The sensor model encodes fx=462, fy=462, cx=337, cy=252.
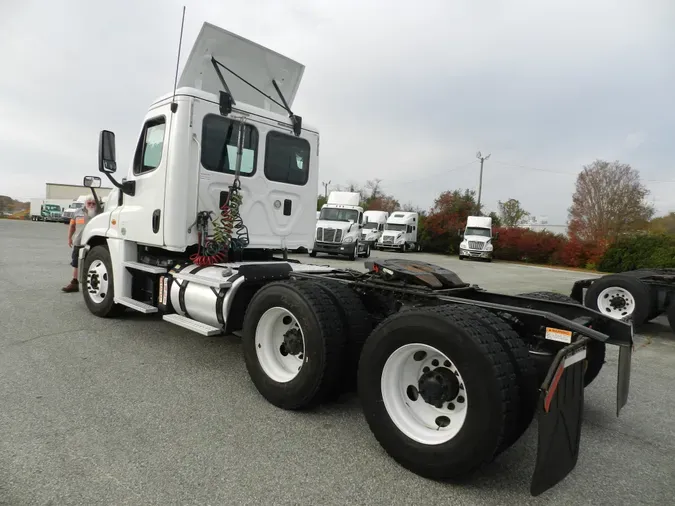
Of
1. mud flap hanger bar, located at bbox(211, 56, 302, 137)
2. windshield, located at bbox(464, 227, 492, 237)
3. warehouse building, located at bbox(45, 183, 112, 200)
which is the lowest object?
windshield, located at bbox(464, 227, 492, 237)

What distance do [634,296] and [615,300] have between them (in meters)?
0.31

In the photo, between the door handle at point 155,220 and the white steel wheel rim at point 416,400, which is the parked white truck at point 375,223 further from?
the white steel wheel rim at point 416,400

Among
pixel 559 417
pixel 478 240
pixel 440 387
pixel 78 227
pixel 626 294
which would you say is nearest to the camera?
pixel 559 417

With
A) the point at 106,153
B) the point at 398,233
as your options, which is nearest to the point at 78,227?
the point at 106,153

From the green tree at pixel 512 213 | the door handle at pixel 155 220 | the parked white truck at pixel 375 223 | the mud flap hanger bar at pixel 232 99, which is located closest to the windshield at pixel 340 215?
the parked white truck at pixel 375 223

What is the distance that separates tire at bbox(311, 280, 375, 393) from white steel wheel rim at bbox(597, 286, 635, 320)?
216 inches

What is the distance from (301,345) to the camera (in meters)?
3.75

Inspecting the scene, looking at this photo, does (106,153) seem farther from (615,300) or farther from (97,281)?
(615,300)

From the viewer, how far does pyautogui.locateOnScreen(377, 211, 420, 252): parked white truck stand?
34.5m

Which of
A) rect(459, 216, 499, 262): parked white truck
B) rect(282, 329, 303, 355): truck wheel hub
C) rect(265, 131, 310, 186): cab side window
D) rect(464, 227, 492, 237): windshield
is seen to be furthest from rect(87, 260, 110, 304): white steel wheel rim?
rect(464, 227, 492, 237): windshield

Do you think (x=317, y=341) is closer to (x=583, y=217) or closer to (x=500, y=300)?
(x=500, y=300)

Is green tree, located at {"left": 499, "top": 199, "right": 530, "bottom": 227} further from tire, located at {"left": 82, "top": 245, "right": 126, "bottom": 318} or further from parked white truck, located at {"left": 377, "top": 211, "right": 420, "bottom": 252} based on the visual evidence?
tire, located at {"left": 82, "top": 245, "right": 126, "bottom": 318}

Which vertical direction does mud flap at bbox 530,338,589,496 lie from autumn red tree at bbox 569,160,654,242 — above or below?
below

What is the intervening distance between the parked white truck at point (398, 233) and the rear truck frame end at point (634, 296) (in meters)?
26.7
